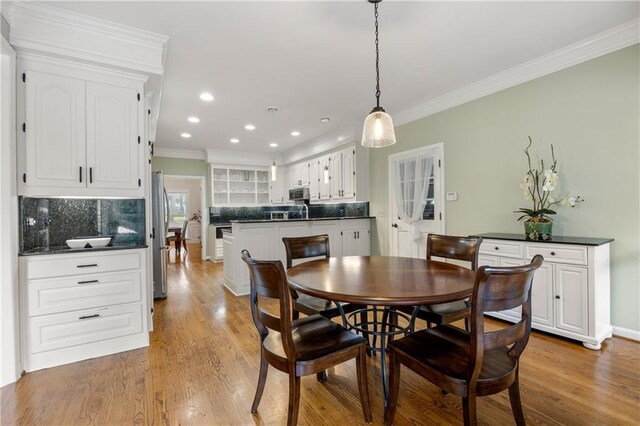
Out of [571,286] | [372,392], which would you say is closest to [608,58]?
[571,286]

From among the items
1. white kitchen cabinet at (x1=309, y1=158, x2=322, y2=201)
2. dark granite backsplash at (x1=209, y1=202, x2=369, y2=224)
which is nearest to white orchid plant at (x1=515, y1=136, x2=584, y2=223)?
dark granite backsplash at (x1=209, y1=202, x2=369, y2=224)

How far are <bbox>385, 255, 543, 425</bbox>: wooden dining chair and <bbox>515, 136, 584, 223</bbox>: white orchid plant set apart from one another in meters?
1.81

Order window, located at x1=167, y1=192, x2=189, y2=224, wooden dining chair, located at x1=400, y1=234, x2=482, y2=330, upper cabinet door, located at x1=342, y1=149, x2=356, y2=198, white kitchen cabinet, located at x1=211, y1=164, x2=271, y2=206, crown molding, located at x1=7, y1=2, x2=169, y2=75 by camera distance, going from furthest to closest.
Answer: window, located at x1=167, y1=192, x2=189, y2=224, white kitchen cabinet, located at x1=211, y1=164, x2=271, y2=206, upper cabinet door, located at x1=342, y1=149, x2=356, y2=198, crown molding, located at x1=7, y1=2, x2=169, y2=75, wooden dining chair, located at x1=400, y1=234, x2=482, y2=330

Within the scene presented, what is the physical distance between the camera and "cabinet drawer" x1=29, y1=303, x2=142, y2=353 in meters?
2.25

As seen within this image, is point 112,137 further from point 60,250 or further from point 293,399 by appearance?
point 293,399

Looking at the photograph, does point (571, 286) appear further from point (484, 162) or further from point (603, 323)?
point (484, 162)

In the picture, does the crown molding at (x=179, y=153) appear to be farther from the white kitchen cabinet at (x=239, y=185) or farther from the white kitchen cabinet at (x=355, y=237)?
the white kitchen cabinet at (x=355, y=237)

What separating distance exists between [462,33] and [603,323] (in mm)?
2715

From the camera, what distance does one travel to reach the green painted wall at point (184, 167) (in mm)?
6859

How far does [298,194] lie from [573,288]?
5.16 meters

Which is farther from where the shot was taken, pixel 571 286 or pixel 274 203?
pixel 274 203

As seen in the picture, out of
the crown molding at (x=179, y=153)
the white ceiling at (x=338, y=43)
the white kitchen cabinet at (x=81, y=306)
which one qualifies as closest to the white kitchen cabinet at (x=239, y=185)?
the crown molding at (x=179, y=153)

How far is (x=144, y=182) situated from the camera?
107 inches

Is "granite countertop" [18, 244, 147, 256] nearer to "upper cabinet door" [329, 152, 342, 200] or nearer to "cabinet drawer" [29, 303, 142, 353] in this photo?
"cabinet drawer" [29, 303, 142, 353]
